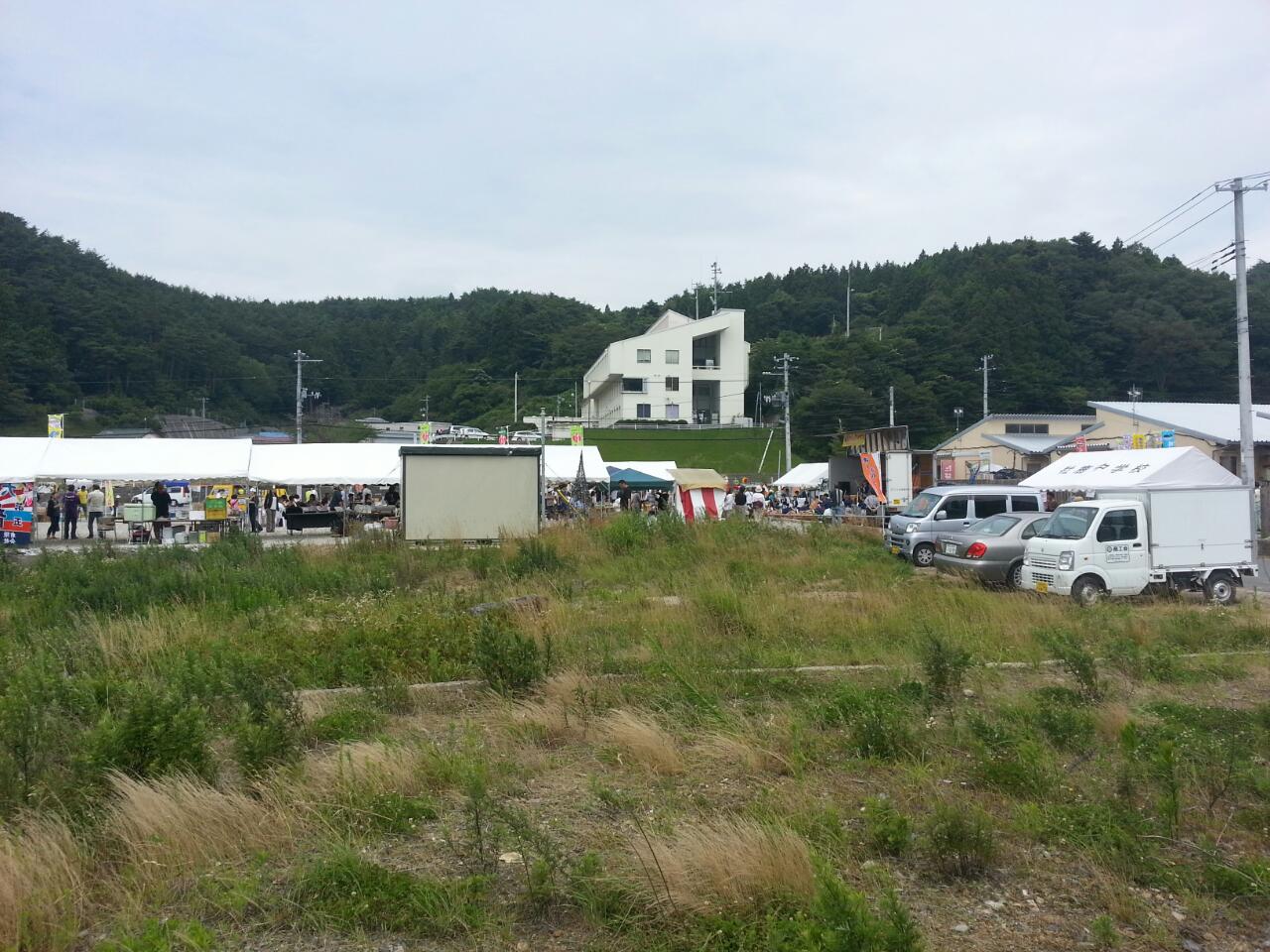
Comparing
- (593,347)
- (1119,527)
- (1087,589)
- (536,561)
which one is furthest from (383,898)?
(593,347)

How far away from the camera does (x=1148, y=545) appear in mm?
13898

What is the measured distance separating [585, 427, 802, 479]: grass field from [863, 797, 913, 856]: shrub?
58.7m

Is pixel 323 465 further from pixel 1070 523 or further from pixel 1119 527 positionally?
pixel 1119 527

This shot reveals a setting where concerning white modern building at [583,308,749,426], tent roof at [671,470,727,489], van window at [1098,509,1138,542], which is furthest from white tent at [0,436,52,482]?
white modern building at [583,308,749,426]

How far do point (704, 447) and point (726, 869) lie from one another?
6656cm

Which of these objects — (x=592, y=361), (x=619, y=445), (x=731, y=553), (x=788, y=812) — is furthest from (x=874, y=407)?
(x=788, y=812)

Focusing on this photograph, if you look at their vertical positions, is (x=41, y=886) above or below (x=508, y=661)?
below

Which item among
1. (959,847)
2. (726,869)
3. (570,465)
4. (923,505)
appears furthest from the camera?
(570,465)

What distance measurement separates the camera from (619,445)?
6844 cm

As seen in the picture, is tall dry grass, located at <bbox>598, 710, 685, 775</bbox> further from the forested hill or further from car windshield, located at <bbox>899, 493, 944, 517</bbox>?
the forested hill

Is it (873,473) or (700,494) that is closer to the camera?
(700,494)

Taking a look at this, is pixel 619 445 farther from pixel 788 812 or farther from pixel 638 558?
pixel 788 812

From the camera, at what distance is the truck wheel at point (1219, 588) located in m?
14.2

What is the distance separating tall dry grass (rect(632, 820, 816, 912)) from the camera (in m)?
3.64
